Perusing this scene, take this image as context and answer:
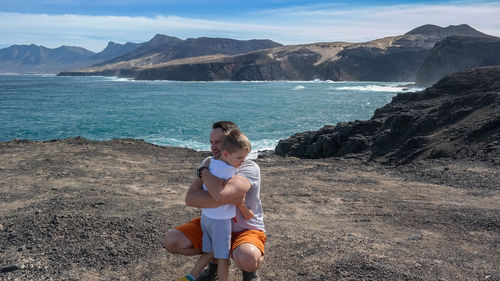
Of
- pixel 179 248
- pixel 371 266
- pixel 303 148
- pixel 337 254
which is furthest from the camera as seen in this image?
pixel 303 148

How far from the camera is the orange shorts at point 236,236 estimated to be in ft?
12.7

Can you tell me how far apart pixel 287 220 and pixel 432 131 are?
10675 millimetres

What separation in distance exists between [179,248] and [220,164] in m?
1.01

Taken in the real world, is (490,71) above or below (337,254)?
above

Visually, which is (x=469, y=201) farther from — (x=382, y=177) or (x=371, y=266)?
(x=371, y=266)

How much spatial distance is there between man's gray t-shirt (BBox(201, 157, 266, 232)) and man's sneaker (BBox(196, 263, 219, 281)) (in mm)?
566

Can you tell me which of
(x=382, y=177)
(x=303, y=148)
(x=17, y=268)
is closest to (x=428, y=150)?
(x=382, y=177)

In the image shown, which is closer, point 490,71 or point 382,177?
point 382,177

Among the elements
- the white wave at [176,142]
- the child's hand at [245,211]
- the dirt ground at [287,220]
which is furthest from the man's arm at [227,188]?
the white wave at [176,142]

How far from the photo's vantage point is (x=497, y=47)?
99125mm

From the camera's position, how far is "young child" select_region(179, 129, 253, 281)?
3611 millimetres

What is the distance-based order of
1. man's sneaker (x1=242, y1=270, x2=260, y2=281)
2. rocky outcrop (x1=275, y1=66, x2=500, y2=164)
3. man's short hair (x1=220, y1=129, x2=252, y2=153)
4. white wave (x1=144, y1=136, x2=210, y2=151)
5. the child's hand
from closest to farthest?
man's short hair (x1=220, y1=129, x2=252, y2=153), the child's hand, man's sneaker (x1=242, y1=270, x2=260, y2=281), rocky outcrop (x1=275, y1=66, x2=500, y2=164), white wave (x1=144, y1=136, x2=210, y2=151)

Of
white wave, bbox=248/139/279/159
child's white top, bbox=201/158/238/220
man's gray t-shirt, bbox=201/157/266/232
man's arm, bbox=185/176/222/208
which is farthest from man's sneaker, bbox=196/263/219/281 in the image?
white wave, bbox=248/139/279/159

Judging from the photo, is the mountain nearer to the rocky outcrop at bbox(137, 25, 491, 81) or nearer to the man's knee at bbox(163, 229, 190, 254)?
the rocky outcrop at bbox(137, 25, 491, 81)
